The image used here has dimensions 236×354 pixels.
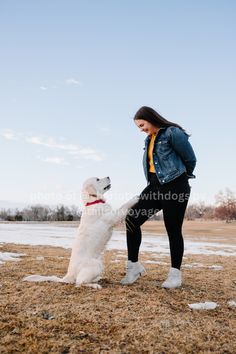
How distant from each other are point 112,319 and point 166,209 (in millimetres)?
1806

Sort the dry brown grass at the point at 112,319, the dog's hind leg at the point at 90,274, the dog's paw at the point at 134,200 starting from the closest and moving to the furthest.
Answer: the dry brown grass at the point at 112,319, the dog's hind leg at the point at 90,274, the dog's paw at the point at 134,200

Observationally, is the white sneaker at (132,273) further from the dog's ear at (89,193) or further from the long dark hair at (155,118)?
the long dark hair at (155,118)

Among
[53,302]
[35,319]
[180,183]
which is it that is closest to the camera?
[35,319]

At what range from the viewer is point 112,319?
129 inches

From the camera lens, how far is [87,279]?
178 inches

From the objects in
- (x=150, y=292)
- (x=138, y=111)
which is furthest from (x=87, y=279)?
(x=138, y=111)

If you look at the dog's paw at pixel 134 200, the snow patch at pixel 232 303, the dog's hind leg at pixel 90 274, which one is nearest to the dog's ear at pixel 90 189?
the dog's paw at pixel 134 200

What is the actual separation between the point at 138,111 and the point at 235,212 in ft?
293

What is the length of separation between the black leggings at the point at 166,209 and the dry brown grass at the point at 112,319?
532 mm

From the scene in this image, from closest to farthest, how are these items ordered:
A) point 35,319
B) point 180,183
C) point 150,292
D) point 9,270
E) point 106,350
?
point 106,350 < point 35,319 < point 150,292 < point 180,183 < point 9,270

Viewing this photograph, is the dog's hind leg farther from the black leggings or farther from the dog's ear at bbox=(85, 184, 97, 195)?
the dog's ear at bbox=(85, 184, 97, 195)

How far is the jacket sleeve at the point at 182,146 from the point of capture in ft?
15.2

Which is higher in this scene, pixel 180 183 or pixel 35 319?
pixel 180 183

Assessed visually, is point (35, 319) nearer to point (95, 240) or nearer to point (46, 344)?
point (46, 344)
